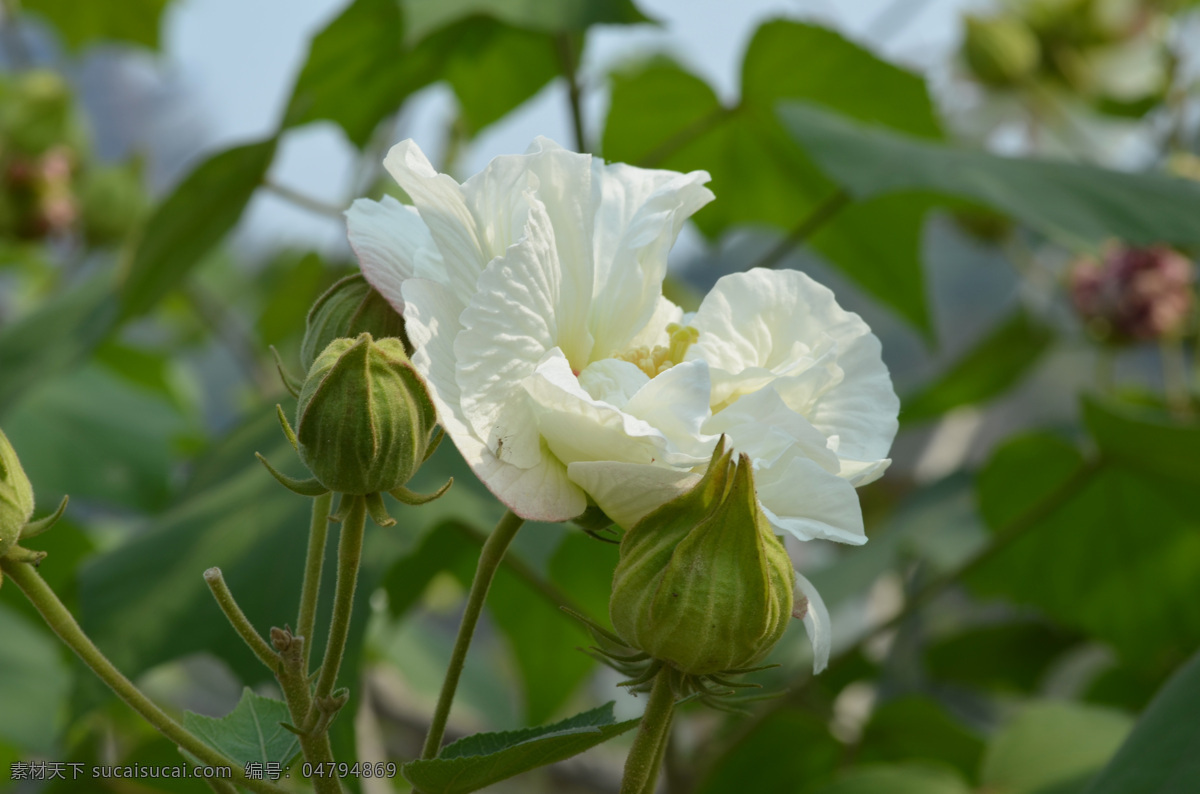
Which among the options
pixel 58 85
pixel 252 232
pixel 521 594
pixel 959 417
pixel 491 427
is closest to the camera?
pixel 491 427

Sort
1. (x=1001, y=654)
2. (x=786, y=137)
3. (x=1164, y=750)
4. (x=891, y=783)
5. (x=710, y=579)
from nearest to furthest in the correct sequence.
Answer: (x=710, y=579) < (x=1164, y=750) < (x=891, y=783) < (x=786, y=137) < (x=1001, y=654)

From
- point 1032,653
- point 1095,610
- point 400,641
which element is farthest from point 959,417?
point 400,641

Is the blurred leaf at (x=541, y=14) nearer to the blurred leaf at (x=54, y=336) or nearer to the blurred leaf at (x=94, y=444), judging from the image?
the blurred leaf at (x=54, y=336)

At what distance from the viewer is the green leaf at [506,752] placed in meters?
0.23

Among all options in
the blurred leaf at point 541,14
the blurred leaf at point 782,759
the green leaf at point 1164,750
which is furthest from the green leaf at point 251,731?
the blurred leaf at point 782,759

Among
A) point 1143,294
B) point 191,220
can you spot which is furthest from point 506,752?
point 1143,294

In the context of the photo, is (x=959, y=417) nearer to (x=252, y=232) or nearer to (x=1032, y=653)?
(x=1032, y=653)

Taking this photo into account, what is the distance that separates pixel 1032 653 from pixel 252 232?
57.8 inches

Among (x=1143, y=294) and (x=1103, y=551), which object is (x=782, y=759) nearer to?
(x=1103, y=551)

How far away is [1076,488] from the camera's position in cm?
70

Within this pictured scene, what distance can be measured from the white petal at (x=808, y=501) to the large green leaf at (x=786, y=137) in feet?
1.68

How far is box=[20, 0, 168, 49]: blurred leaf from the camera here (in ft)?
3.86

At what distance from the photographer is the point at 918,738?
737 mm

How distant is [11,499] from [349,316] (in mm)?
86
